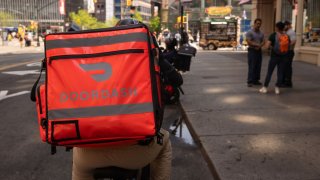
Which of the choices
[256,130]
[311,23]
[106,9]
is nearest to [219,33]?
[311,23]

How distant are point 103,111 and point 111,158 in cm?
34

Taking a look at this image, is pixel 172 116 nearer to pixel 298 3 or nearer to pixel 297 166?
pixel 297 166

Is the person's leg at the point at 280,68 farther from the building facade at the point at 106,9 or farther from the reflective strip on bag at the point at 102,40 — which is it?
the building facade at the point at 106,9

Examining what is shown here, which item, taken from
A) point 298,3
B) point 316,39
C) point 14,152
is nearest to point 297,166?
point 14,152

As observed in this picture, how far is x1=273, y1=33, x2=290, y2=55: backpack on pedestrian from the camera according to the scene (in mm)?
10297

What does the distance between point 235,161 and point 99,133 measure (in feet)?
10.2

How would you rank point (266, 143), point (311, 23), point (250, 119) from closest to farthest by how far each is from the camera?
1. point (266, 143)
2. point (250, 119)
3. point (311, 23)

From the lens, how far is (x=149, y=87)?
2.47 m

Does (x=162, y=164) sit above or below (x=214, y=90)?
above

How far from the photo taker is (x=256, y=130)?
22.0 feet

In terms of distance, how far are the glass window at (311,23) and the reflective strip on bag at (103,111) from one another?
17693 mm

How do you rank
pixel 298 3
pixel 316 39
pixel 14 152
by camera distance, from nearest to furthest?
1. pixel 14 152
2. pixel 316 39
3. pixel 298 3

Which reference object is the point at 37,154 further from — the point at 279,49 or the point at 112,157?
the point at 279,49

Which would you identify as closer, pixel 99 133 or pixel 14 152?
pixel 99 133
